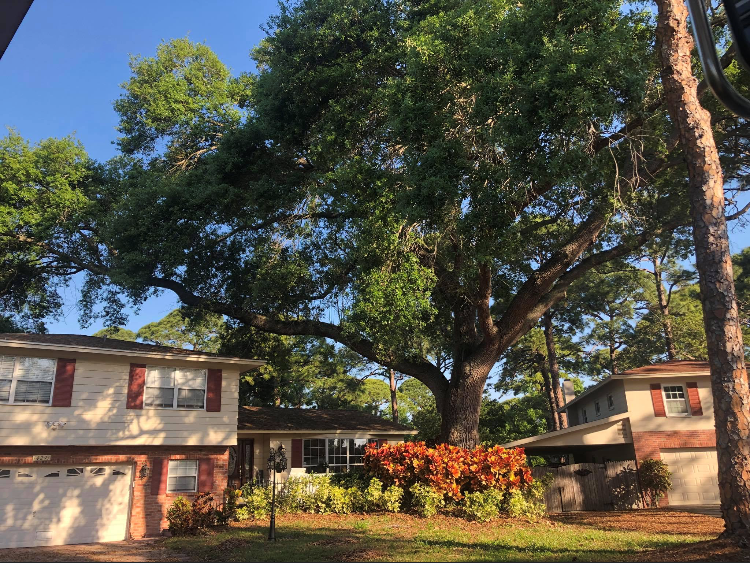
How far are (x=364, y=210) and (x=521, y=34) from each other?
5.64 metres

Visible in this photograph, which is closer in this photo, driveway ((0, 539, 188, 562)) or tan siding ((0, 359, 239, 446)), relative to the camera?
driveway ((0, 539, 188, 562))

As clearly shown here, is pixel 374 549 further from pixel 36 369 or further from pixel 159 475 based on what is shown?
pixel 36 369

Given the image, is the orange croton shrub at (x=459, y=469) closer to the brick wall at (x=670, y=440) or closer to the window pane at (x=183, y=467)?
the window pane at (x=183, y=467)

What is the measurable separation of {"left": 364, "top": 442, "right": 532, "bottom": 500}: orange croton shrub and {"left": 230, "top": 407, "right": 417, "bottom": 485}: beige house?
647 centimetres

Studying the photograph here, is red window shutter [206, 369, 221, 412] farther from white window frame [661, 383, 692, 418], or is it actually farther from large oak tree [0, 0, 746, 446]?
white window frame [661, 383, 692, 418]

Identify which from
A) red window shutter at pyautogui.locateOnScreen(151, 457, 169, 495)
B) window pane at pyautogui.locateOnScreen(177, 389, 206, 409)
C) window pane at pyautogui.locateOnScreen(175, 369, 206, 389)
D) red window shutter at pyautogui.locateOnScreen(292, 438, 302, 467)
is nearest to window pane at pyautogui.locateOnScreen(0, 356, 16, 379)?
window pane at pyautogui.locateOnScreen(175, 369, 206, 389)

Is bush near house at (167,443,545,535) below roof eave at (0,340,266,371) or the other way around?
below

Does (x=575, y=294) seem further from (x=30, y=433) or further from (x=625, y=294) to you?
(x=30, y=433)

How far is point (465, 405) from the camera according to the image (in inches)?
648

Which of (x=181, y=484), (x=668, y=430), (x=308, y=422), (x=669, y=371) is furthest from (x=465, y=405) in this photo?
(x=669, y=371)

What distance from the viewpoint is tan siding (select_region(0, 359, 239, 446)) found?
1480cm

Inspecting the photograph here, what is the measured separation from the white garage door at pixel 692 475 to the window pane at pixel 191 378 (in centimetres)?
1733

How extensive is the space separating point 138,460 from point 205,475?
6.56 ft

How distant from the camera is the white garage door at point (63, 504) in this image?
1457cm
